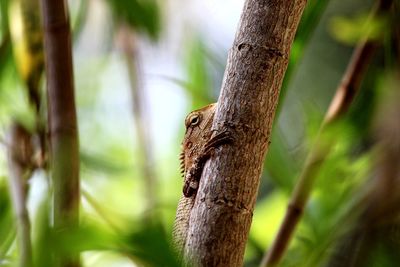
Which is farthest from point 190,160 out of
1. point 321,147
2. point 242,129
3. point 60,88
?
point 242,129

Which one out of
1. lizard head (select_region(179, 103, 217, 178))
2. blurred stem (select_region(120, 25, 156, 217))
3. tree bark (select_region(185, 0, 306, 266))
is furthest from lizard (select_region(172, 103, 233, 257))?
tree bark (select_region(185, 0, 306, 266))

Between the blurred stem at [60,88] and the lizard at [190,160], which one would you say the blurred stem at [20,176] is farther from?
the lizard at [190,160]

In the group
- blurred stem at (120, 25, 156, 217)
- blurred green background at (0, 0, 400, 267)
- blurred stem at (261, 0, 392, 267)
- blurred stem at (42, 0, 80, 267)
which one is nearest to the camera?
blurred green background at (0, 0, 400, 267)

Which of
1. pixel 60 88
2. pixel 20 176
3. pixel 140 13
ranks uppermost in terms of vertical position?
pixel 140 13

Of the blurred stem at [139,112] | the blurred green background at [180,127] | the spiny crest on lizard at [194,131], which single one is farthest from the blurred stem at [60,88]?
the blurred stem at [139,112]

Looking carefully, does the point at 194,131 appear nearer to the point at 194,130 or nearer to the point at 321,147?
the point at 194,130

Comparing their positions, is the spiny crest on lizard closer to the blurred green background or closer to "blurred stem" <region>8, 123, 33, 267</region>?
the blurred green background

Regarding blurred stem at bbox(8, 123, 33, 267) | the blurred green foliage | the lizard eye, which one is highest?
the blurred green foliage

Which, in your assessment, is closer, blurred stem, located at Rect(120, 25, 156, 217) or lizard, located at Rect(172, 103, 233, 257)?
lizard, located at Rect(172, 103, 233, 257)

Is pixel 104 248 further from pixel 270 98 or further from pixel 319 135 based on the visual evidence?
pixel 319 135
